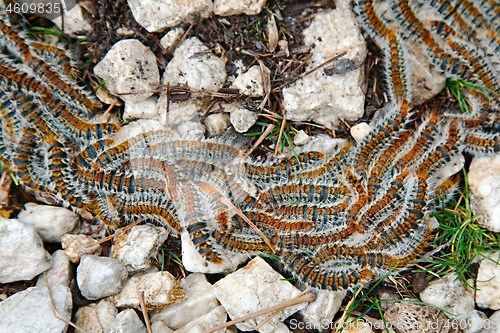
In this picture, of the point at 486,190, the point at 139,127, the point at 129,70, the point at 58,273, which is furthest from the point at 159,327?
the point at 486,190

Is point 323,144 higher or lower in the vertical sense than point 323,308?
higher

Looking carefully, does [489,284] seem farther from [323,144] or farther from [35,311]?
[35,311]

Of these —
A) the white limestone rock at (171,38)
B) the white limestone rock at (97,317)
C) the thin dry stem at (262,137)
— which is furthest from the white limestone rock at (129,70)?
the white limestone rock at (97,317)

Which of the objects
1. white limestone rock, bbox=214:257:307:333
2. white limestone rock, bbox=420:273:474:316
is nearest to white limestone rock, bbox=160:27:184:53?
white limestone rock, bbox=214:257:307:333

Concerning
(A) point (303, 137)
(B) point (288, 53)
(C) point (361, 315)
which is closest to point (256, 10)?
(B) point (288, 53)

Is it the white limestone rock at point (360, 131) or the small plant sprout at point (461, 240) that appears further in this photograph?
the white limestone rock at point (360, 131)

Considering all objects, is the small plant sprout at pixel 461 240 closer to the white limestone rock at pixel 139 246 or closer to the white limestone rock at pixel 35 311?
the white limestone rock at pixel 139 246

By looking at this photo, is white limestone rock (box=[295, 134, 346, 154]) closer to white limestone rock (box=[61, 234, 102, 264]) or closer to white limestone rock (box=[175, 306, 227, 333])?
white limestone rock (box=[175, 306, 227, 333])
